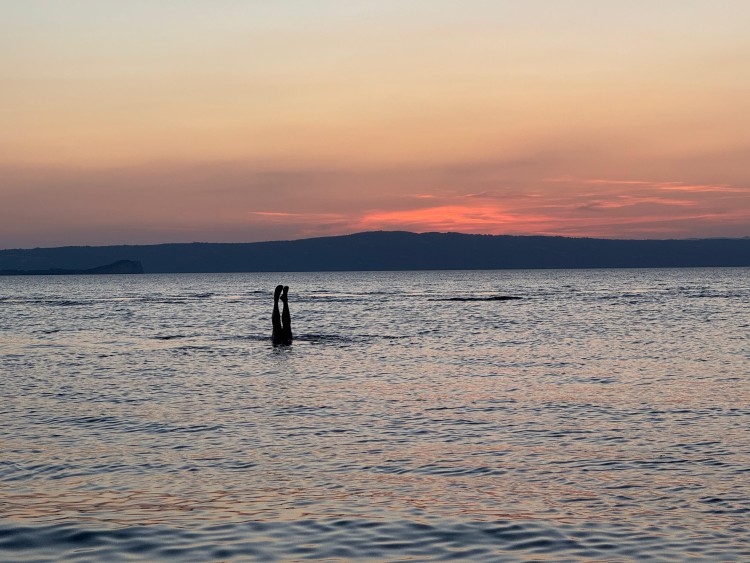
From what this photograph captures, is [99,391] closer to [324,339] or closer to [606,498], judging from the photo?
[606,498]

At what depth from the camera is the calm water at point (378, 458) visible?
10.8 meters

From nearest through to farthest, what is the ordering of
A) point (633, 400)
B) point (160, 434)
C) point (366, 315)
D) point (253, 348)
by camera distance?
1. point (160, 434)
2. point (633, 400)
3. point (253, 348)
4. point (366, 315)

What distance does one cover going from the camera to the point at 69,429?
19234 mm

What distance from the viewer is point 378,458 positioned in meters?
15.7

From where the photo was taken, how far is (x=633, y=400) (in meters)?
23.0

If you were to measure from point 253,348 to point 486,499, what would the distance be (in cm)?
3242

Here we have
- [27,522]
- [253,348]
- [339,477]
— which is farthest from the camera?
[253,348]

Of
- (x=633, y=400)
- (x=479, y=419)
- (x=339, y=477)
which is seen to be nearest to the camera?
(x=339, y=477)

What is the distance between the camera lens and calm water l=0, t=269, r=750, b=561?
35.6 feet

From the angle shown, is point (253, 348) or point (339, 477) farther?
point (253, 348)


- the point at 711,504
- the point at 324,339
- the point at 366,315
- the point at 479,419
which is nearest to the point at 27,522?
the point at 711,504

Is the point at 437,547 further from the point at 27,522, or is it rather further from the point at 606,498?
the point at 27,522

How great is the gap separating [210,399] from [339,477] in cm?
1070

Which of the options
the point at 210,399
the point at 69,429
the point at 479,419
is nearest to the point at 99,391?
the point at 210,399
